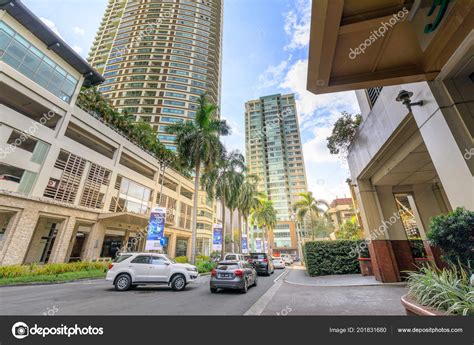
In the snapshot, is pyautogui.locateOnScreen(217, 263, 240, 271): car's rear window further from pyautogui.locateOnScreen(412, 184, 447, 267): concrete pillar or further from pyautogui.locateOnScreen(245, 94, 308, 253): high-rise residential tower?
pyautogui.locateOnScreen(245, 94, 308, 253): high-rise residential tower

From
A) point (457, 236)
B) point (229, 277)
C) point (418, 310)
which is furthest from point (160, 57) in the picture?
point (418, 310)

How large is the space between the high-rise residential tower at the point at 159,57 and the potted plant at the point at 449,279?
5164 centimetres

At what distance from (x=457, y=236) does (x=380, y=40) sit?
4165 millimetres

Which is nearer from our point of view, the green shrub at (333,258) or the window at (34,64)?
the green shrub at (333,258)

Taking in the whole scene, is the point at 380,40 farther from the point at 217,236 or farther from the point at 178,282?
the point at 217,236

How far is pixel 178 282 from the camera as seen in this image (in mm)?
10148

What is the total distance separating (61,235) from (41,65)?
15.6 metres

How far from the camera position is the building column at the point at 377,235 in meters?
10.2

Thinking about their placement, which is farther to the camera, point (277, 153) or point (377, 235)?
point (277, 153)

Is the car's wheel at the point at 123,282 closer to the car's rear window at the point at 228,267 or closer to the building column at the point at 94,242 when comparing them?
the car's rear window at the point at 228,267

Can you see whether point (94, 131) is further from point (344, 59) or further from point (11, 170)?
point (344, 59)

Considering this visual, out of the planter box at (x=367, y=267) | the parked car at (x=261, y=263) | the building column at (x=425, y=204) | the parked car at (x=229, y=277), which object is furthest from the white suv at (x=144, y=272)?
the building column at (x=425, y=204)

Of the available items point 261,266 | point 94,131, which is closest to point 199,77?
point 94,131
